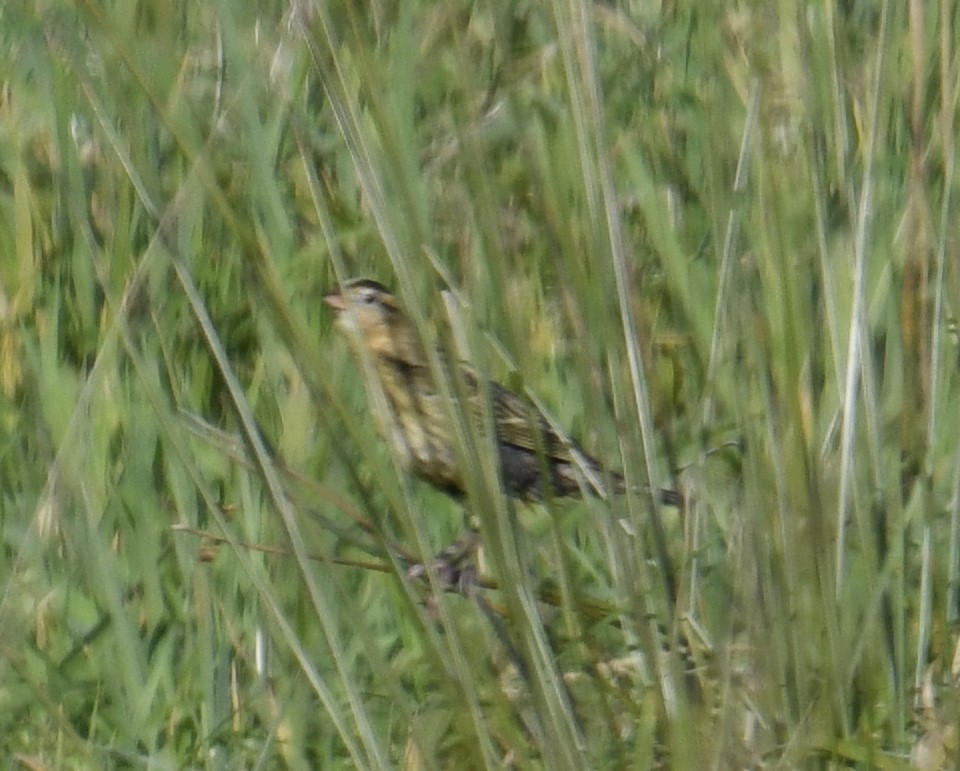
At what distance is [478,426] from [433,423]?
1.09m

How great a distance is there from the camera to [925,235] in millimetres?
2371

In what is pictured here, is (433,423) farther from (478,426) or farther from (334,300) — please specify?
(478,426)

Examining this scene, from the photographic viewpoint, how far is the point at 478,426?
2473 mm

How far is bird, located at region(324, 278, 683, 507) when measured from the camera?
2238 millimetres

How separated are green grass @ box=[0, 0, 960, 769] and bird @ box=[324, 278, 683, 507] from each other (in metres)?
0.06

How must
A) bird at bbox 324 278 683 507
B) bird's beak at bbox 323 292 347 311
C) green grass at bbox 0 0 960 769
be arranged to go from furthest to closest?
bird's beak at bbox 323 292 347 311 < bird at bbox 324 278 683 507 < green grass at bbox 0 0 960 769

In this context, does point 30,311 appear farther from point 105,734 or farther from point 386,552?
point 386,552

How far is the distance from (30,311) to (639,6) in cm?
145

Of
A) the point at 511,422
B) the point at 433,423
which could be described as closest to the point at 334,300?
the point at 511,422

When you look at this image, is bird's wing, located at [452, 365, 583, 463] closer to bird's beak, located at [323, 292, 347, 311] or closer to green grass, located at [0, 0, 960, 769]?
green grass, located at [0, 0, 960, 769]

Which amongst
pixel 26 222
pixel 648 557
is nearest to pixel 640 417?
pixel 648 557

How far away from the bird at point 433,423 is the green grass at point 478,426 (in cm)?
6

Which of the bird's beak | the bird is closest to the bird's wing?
the bird

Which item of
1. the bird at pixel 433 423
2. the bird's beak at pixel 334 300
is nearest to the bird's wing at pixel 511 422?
the bird at pixel 433 423
